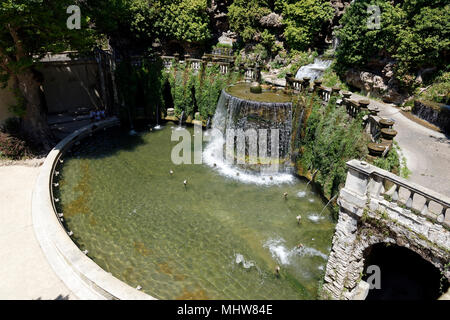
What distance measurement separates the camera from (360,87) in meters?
22.5

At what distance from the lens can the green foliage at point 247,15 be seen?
110ft

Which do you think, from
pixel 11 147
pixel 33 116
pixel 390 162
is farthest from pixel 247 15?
pixel 390 162

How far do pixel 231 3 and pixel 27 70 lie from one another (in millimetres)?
28678

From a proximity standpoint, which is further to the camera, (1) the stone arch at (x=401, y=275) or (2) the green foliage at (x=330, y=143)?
(2) the green foliage at (x=330, y=143)

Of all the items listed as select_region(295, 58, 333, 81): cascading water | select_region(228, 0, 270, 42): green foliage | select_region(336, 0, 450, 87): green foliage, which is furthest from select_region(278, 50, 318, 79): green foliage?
select_region(336, 0, 450, 87): green foliage

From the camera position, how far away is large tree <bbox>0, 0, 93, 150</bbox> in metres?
13.1

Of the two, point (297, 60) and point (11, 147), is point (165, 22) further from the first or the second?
point (11, 147)

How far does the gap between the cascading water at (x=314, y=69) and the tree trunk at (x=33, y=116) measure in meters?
21.8

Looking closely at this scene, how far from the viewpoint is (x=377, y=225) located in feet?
25.5

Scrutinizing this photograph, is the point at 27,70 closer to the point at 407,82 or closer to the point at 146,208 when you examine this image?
the point at 146,208

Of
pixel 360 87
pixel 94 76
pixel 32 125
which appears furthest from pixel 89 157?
pixel 360 87

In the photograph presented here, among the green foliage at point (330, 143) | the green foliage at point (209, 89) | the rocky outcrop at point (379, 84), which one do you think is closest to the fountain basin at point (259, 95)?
the green foliage at point (209, 89)

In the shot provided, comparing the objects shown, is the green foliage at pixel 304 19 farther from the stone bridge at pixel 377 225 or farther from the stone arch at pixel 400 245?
the stone arch at pixel 400 245

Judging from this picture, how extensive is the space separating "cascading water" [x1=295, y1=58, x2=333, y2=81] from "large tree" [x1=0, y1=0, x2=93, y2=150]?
19.0 metres
